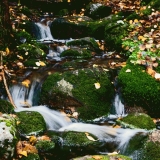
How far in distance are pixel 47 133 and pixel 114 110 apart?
1.67m

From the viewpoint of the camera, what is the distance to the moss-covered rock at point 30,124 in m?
4.59

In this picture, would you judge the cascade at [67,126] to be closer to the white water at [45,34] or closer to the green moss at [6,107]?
the green moss at [6,107]

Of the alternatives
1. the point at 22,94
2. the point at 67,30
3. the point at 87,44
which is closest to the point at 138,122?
the point at 22,94

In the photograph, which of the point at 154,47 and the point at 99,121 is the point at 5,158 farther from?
the point at 154,47

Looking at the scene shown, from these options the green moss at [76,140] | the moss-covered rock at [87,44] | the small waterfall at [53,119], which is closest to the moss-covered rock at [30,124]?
the small waterfall at [53,119]

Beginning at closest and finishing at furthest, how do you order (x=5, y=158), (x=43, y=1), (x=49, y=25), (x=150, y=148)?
1. (x=5, y=158)
2. (x=150, y=148)
3. (x=49, y=25)
4. (x=43, y=1)

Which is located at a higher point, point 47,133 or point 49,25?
point 49,25

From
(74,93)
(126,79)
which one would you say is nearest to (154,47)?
(126,79)

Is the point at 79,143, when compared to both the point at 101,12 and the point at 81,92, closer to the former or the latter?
the point at 81,92

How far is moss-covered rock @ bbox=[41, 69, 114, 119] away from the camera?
5.56 metres

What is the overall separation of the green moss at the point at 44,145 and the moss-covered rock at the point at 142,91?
7.10 feet

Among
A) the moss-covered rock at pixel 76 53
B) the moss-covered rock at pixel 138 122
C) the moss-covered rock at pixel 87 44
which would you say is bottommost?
the moss-covered rock at pixel 138 122

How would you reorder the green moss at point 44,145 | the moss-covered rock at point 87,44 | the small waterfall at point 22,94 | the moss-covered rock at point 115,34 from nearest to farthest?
the green moss at point 44,145 < the small waterfall at point 22,94 < the moss-covered rock at point 115,34 < the moss-covered rock at point 87,44

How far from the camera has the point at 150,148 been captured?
162 inches
